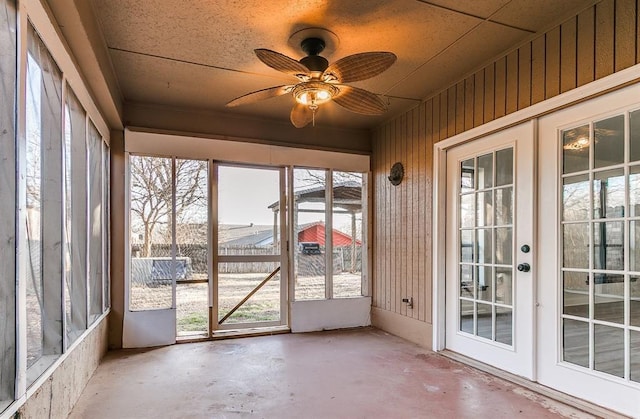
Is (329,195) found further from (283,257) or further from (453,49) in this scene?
(453,49)

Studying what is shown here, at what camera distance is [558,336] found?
269cm

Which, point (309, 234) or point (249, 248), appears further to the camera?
point (309, 234)

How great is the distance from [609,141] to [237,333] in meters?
3.81

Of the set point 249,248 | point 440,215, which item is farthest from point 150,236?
point 440,215

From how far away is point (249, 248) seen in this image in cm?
452

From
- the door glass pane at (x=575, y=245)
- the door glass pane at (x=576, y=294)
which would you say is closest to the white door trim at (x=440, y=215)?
the door glass pane at (x=575, y=245)

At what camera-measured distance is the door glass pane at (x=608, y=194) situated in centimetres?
237

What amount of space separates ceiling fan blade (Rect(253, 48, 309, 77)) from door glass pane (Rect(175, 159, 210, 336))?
7.04 feet

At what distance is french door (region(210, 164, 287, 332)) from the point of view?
4.40 metres

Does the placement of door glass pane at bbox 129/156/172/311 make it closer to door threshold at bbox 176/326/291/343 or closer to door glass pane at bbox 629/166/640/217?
door threshold at bbox 176/326/291/343

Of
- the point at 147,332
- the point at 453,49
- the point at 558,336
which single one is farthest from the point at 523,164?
the point at 147,332

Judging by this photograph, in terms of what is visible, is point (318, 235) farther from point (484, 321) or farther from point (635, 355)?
point (635, 355)

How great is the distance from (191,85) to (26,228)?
2257 mm

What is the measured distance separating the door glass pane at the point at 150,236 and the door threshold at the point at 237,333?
1.41ft
